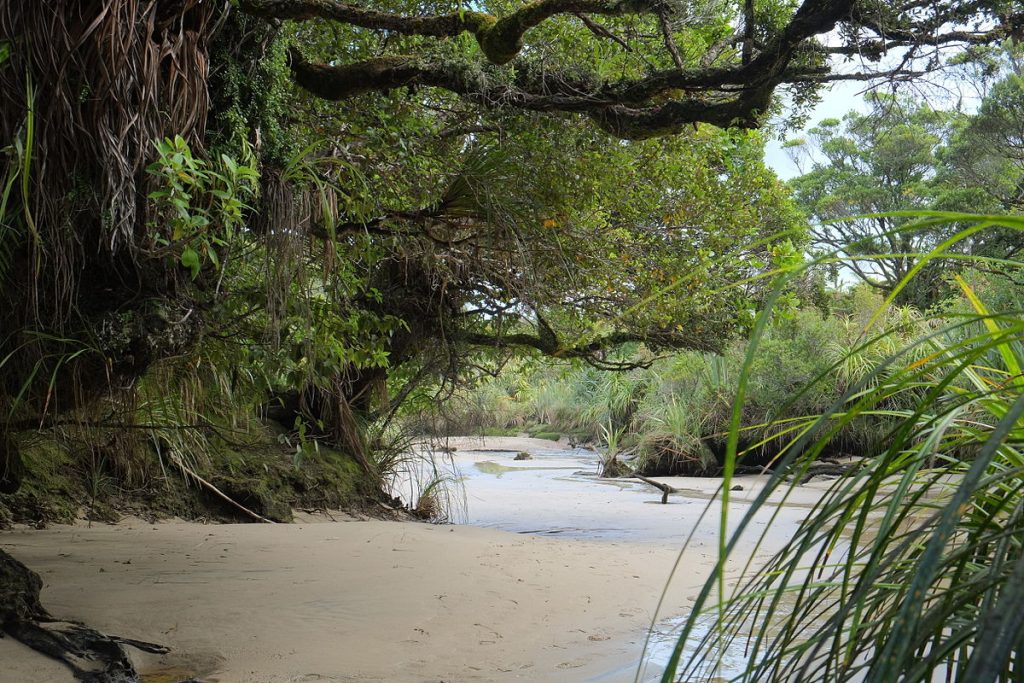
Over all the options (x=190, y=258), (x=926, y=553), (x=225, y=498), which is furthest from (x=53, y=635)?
(x=225, y=498)

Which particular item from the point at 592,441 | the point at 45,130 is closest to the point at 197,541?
the point at 45,130

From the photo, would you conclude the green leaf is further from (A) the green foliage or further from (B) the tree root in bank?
(B) the tree root in bank

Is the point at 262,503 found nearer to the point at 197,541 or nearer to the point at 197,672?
the point at 197,541

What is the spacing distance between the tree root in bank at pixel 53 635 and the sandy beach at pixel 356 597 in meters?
0.06

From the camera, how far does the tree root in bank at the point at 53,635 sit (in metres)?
2.51

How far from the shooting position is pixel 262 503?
6066mm

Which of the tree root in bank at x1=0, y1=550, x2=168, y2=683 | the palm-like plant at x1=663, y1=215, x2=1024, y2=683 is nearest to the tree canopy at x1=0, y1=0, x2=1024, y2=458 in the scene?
the palm-like plant at x1=663, y1=215, x2=1024, y2=683

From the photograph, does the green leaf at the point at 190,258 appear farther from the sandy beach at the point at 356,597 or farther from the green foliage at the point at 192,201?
the sandy beach at the point at 356,597

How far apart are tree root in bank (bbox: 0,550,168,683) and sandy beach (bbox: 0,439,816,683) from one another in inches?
2.4

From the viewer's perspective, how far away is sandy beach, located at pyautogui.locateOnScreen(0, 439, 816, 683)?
2.95 m

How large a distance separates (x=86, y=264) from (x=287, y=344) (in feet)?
3.22

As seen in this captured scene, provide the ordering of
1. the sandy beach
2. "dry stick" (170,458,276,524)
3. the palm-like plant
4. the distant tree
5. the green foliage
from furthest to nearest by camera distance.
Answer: the distant tree
"dry stick" (170,458,276,524)
the sandy beach
the green foliage
the palm-like plant

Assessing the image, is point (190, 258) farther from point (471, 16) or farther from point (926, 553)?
point (926, 553)

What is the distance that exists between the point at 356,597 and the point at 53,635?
1.47 m
